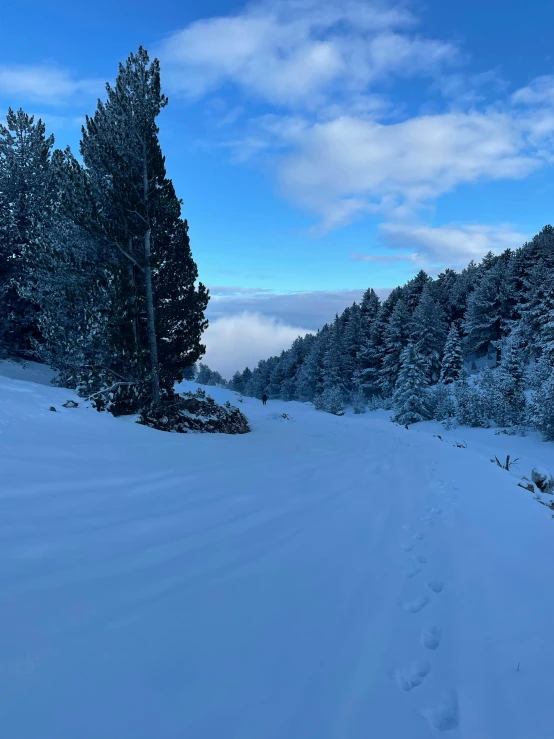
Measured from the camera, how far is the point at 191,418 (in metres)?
11.5

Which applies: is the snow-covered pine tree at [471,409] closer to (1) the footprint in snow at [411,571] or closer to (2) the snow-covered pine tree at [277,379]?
(1) the footprint in snow at [411,571]

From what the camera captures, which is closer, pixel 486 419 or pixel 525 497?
pixel 525 497

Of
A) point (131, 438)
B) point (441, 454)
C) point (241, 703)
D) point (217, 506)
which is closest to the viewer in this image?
point (241, 703)

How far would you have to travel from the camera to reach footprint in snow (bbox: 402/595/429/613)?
2.98 m

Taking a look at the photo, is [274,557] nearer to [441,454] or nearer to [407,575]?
[407,575]

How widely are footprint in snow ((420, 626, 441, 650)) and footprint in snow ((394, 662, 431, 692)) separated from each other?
0.19 meters

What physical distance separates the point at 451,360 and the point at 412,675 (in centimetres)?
3563

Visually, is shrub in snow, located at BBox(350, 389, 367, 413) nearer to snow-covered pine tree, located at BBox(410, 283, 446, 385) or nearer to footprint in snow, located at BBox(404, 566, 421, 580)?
snow-covered pine tree, located at BBox(410, 283, 446, 385)

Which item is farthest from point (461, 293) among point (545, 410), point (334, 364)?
point (545, 410)

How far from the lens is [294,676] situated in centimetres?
218

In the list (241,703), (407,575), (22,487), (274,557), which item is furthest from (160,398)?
(241,703)

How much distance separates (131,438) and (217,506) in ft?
11.3

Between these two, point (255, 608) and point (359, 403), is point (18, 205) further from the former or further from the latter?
point (359, 403)

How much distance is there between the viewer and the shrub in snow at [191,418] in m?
10.1
